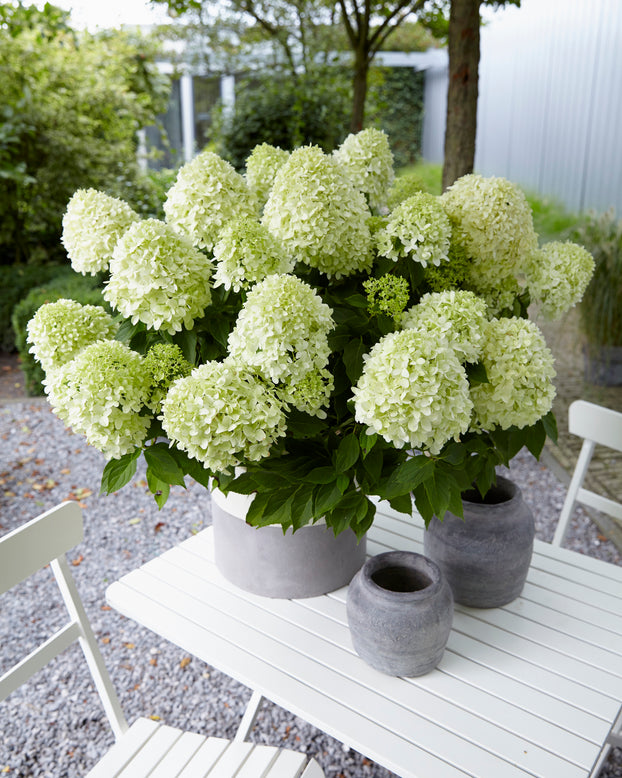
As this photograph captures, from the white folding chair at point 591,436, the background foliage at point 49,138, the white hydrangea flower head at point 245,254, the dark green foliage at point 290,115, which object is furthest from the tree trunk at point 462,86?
the dark green foliage at point 290,115

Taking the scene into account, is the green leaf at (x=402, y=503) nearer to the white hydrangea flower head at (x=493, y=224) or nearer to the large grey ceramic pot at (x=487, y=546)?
the large grey ceramic pot at (x=487, y=546)

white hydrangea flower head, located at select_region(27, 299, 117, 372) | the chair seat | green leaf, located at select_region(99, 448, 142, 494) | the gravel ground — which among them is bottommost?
A: the gravel ground

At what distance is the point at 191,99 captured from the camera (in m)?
12.6

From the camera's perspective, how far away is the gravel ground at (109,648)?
7.34 feet

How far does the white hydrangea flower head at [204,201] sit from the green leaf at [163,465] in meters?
0.39

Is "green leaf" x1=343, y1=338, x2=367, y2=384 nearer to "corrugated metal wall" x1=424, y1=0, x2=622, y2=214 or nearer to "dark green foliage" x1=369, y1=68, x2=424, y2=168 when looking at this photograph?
"corrugated metal wall" x1=424, y1=0, x2=622, y2=214

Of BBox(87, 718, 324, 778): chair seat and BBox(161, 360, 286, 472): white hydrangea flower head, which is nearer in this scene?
BBox(161, 360, 286, 472): white hydrangea flower head

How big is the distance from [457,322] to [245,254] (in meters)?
0.37

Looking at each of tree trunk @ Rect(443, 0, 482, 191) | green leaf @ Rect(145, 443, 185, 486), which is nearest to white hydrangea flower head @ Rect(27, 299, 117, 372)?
green leaf @ Rect(145, 443, 185, 486)

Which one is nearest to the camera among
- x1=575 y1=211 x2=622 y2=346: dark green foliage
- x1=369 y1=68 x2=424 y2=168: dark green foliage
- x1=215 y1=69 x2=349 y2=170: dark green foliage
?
x1=575 y1=211 x2=622 y2=346: dark green foliage

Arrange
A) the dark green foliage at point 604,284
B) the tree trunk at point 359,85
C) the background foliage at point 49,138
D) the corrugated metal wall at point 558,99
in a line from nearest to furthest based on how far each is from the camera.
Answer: the dark green foliage at point 604,284 → the corrugated metal wall at point 558,99 → the tree trunk at point 359,85 → the background foliage at point 49,138

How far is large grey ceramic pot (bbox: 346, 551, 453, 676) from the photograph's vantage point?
1239 millimetres

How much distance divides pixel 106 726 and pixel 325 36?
831cm

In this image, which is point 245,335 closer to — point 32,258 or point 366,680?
point 366,680
